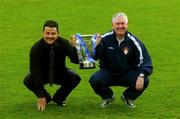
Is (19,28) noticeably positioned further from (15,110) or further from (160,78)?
(15,110)

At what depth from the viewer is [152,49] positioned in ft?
36.4

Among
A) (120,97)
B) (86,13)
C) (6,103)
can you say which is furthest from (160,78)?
(86,13)

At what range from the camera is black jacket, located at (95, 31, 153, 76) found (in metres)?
7.34

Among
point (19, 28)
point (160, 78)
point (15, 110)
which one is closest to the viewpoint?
point (15, 110)

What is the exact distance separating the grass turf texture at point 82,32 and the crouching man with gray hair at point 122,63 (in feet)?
0.81

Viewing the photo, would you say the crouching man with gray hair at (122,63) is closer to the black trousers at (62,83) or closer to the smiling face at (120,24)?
the smiling face at (120,24)

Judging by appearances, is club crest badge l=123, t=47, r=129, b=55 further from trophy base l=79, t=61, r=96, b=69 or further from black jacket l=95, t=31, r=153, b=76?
trophy base l=79, t=61, r=96, b=69

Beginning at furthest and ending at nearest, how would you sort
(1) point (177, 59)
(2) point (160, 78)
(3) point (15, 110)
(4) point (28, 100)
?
(1) point (177, 59)
(2) point (160, 78)
(4) point (28, 100)
(3) point (15, 110)

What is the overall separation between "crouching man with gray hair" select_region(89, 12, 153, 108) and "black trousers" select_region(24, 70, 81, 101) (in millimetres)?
274

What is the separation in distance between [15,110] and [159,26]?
6890mm

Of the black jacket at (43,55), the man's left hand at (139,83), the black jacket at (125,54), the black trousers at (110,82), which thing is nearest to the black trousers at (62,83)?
the black jacket at (43,55)

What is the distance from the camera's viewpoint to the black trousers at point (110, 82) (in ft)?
24.3

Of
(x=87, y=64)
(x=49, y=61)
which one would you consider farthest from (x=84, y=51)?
(x=49, y=61)

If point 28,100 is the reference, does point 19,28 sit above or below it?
above
